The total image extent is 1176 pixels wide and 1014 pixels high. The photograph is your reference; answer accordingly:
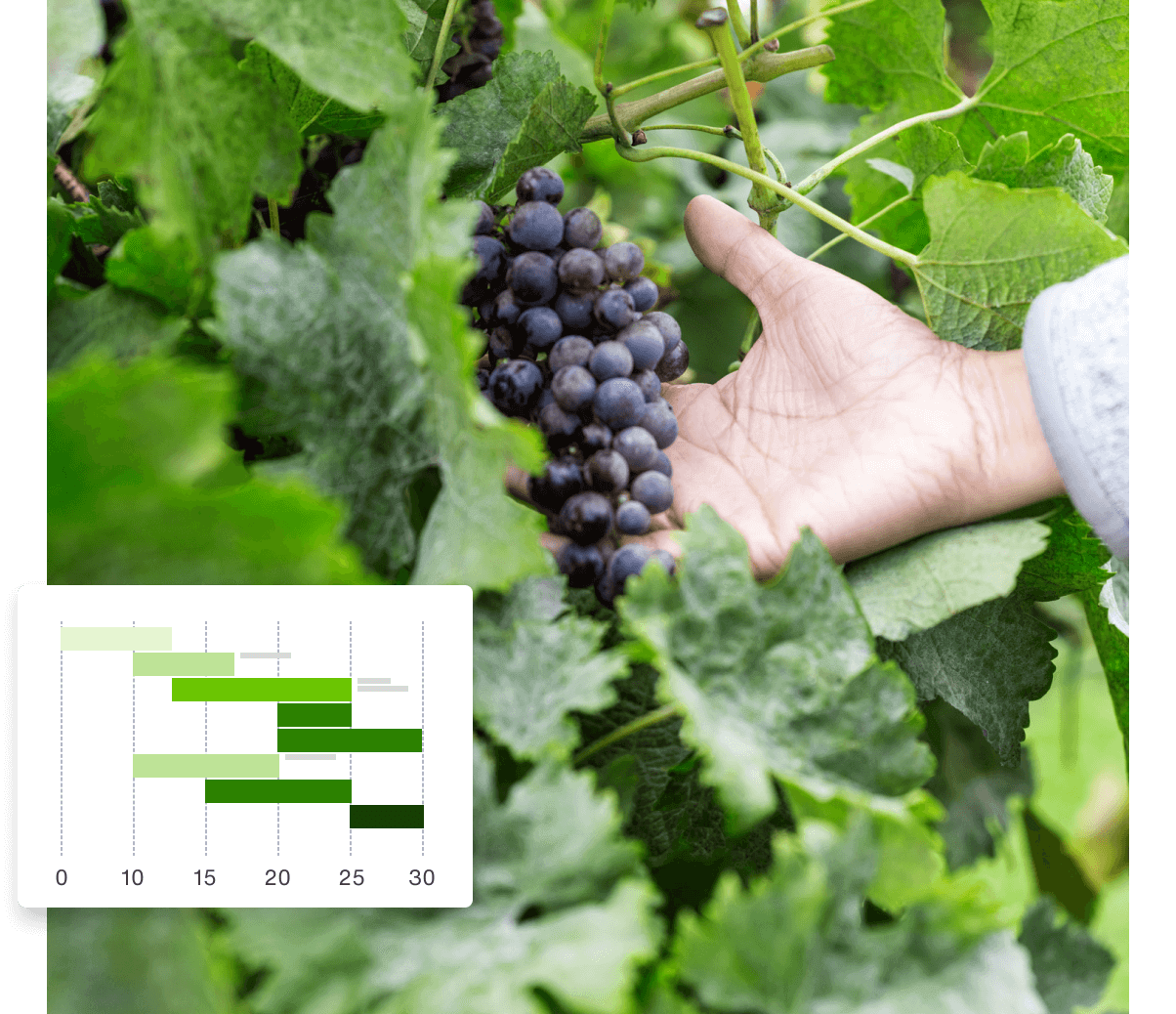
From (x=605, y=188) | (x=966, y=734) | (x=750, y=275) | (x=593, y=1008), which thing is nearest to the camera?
(x=593, y=1008)

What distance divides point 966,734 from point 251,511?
87 centimetres

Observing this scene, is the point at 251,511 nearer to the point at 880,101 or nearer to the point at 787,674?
the point at 787,674

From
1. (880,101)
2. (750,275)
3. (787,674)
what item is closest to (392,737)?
(787,674)

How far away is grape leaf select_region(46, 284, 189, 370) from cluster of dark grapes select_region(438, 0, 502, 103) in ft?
0.98

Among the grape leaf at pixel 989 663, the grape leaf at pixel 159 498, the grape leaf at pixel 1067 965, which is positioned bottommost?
the grape leaf at pixel 1067 965

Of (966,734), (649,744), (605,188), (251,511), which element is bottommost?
(966,734)

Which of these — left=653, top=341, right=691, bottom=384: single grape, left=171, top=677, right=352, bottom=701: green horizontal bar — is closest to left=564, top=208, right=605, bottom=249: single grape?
left=653, top=341, right=691, bottom=384: single grape

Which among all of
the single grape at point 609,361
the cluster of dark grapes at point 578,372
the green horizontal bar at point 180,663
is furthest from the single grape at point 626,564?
the green horizontal bar at point 180,663

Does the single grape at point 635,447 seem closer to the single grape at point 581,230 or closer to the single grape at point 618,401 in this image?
the single grape at point 618,401

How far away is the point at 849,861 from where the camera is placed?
359mm

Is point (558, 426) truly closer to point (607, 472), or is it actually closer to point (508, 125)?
point (607, 472)

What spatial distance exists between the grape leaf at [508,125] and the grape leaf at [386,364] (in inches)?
5.7

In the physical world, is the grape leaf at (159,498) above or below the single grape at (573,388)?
above

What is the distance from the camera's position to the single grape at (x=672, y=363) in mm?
624
